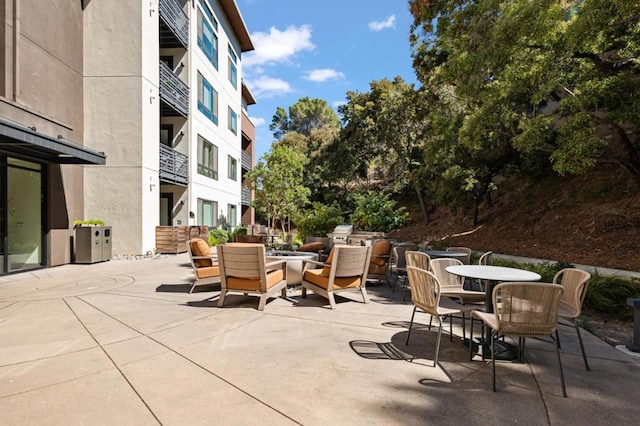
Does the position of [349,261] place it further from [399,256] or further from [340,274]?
[399,256]

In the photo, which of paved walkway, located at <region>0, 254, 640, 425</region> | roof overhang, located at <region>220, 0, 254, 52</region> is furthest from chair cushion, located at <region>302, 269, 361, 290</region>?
roof overhang, located at <region>220, 0, 254, 52</region>

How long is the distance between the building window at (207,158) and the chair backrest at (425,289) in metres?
15.3

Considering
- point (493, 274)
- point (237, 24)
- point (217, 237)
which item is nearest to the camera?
point (493, 274)

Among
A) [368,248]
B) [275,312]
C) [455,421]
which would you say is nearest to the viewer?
[455,421]

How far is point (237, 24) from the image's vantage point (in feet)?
74.9

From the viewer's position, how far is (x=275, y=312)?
570 centimetres

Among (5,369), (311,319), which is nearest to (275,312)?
(311,319)

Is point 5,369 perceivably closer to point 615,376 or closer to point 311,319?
point 311,319

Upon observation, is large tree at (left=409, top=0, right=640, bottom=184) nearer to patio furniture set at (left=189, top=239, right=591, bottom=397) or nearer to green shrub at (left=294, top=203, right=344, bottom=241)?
patio furniture set at (left=189, top=239, right=591, bottom=397)

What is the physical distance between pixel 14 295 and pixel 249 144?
25.2 m

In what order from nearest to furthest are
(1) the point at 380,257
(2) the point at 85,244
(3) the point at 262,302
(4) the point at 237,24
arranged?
1. (3) the point at 262,302
2. (1) the point at 380,257
3. (2) the point at 85,244
4. (4) the point at 237,24

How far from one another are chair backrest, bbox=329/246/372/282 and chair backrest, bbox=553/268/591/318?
292cm

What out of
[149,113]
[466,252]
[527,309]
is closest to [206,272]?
[466,252]

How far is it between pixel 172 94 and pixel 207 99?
412 cm
